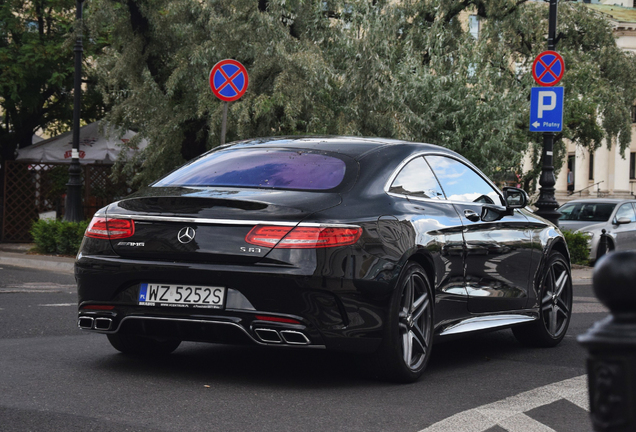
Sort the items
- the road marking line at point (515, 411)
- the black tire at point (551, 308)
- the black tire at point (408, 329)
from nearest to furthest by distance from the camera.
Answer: the road marking line at point (515, 411)
the black tire at point (408, 329)
the black tire at point (551, 308)

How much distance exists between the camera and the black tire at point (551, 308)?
7504 mm

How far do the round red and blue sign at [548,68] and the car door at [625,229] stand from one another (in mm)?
4467

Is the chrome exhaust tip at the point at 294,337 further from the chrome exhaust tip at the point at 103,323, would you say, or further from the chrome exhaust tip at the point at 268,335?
the chrome exhaust tip at the point at 103,323

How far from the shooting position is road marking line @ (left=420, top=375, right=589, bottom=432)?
4484mm

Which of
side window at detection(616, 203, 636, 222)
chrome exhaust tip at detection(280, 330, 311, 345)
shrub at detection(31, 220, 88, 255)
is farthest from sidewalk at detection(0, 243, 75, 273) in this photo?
chrome exhaust tip at detection(280, 330, 311, 345)

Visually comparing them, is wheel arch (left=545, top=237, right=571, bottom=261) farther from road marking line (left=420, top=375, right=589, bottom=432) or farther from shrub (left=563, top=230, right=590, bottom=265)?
shrub (left=563, top=230, right=590, bottom=265)

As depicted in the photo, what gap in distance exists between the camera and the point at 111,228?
5.63 meters

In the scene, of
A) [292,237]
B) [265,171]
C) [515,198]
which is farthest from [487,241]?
[292,237]

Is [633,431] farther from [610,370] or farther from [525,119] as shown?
[525,119]

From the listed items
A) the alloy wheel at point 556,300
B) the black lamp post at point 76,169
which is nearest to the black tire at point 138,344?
the alloy wheel at point 556,300

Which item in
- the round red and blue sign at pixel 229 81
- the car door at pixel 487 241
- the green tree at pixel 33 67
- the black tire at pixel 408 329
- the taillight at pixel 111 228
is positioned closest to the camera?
the black tire at pixel 408 329

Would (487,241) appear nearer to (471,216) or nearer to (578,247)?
(471,216)

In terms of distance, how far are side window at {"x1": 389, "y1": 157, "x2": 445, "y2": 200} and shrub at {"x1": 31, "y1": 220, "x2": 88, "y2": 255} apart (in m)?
12.7

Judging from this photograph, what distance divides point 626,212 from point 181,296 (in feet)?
58.1
